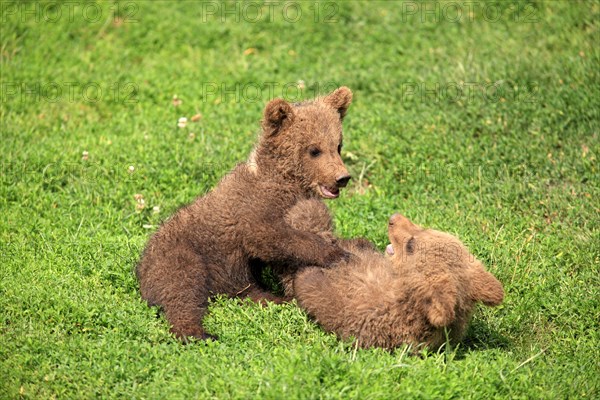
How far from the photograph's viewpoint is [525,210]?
8.73 m

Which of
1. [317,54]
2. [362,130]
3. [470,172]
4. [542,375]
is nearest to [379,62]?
[317,54]

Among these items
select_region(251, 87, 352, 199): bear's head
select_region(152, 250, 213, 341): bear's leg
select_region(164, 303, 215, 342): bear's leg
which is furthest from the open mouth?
select_region(164, 303, 215, 342): bear's leg

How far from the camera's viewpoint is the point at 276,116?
23.5ft

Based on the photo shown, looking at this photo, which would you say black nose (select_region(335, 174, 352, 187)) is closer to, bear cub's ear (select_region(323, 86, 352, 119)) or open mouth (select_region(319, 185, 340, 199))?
open mouth (select_region(319, 185, 340, 199))

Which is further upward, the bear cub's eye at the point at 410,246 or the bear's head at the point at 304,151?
the bear's head at the point at 304,151

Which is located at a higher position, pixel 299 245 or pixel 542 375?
pixel 299 245

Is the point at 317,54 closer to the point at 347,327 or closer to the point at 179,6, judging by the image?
the point at 179,6

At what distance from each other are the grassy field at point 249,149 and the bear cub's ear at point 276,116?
154 cm

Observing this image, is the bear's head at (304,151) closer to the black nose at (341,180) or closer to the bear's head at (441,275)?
the black nose at (341,180)

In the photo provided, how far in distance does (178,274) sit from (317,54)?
573 cm

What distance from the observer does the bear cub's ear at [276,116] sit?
7113mm

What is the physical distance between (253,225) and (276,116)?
979 millimetres

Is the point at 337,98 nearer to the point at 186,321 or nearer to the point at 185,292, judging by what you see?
the point at 185,292

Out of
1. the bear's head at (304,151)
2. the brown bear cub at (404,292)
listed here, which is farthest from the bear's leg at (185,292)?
the bear's head at (304,151)
